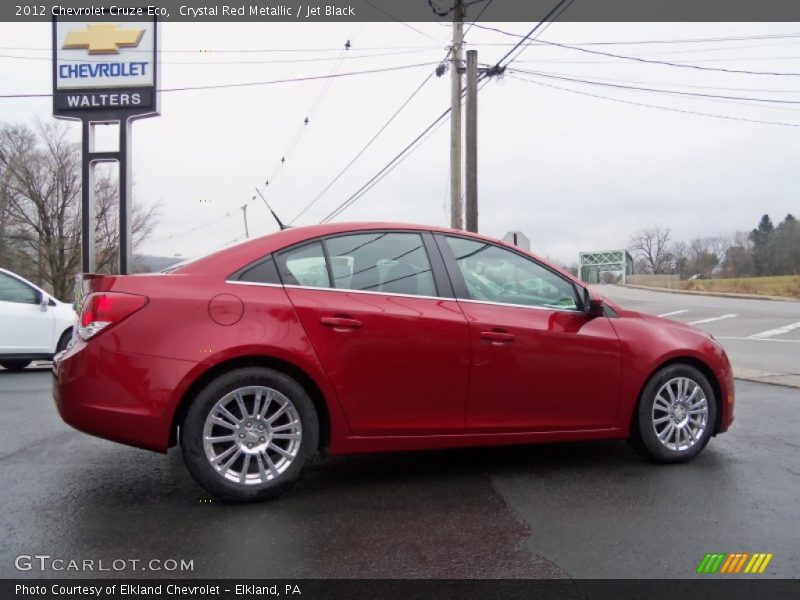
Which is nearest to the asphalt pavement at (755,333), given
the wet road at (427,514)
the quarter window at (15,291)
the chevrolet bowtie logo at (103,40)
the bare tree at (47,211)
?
the wet road at (427,514)

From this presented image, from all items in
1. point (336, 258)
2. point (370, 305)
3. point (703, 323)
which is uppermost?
point (336, 258)

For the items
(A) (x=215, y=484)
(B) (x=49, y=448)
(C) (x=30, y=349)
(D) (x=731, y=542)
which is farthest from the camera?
(C) (x=30, y=349)

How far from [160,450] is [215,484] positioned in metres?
0.36

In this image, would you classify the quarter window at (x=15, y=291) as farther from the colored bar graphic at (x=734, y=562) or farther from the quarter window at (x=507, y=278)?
the colored bar graphic at (x=734, y=562)

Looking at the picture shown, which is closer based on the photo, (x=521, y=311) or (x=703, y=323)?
(x=521, y=311)

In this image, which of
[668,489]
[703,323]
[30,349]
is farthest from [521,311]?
[703,323]

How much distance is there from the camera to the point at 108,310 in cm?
355

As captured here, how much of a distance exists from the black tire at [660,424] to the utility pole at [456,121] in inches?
423

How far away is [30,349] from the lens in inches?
394

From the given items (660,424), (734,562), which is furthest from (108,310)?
(660,424)

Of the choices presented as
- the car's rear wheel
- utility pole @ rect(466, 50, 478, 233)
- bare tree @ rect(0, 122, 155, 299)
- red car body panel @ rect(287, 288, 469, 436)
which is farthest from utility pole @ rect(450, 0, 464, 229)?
bare tree @ rect(0, 122, 155, 299)

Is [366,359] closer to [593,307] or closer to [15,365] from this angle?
[593,307]

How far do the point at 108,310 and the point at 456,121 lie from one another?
42.6 feet

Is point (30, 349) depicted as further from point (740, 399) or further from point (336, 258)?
point (740, 399)
